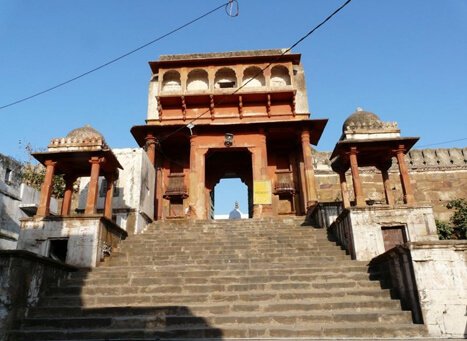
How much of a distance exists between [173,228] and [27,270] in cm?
654

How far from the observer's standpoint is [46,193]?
37.4 feet

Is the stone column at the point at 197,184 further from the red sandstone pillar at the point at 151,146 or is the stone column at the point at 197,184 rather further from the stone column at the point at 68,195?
the stone column at the point at 68,195

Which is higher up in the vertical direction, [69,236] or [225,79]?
[225,79]

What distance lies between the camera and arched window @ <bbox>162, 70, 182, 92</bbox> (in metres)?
19.8

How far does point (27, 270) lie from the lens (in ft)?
23.8

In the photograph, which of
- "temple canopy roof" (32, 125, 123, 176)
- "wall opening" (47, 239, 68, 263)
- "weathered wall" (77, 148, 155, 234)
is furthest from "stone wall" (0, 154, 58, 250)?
"wall opening" (47, 239, 68, 263)

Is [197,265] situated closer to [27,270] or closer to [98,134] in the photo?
[27,270]

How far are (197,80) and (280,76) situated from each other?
15.4 ft

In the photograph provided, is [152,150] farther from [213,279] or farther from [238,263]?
[213,279]

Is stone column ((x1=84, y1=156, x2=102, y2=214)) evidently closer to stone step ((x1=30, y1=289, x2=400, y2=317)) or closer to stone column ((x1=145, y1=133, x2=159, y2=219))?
stone step ((x1=30, y1=289, x2=400, y2=317))

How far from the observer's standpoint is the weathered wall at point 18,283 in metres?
6.58

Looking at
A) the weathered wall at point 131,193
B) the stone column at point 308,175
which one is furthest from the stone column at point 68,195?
the stone column at point 308,175

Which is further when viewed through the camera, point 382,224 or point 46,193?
point 46,193

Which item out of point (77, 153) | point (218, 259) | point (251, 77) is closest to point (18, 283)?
point (218, 259)
